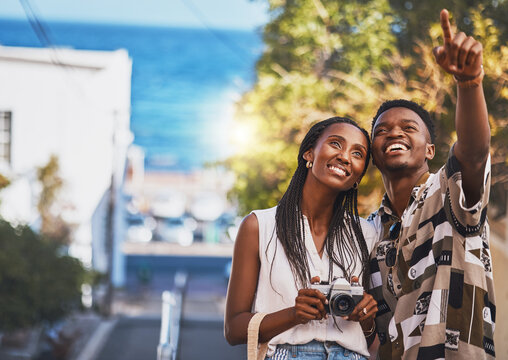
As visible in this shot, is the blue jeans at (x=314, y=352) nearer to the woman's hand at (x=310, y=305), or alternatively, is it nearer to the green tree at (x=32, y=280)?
the woman's hand at (x=310, y=305)

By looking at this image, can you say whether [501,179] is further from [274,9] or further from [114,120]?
[114,120]

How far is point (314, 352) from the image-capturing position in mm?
2406

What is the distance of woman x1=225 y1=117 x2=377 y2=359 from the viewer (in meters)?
2.41

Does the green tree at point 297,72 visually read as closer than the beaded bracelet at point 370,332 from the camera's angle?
No

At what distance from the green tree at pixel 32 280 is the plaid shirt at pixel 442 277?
464 inches

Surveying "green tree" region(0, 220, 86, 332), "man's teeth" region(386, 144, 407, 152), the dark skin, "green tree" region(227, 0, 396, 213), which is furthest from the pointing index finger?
"green tree" region(0, 220, 86, 332)

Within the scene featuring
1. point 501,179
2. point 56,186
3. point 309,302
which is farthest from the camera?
point 56,186

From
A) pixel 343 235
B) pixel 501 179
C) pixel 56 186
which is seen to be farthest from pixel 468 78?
pixel 56 186

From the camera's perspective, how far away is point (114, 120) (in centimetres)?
2258

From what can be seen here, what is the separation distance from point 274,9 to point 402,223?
31.1 ft

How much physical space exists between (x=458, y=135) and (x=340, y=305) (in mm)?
582

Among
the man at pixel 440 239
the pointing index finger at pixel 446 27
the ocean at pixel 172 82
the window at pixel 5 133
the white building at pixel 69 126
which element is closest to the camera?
the pointing index finger at pixel 446 27

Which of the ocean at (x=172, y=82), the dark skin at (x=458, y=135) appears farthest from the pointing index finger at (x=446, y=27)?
the ocean at (x=172, y=82)

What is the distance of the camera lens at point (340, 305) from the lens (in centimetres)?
229
